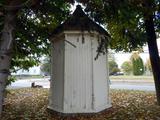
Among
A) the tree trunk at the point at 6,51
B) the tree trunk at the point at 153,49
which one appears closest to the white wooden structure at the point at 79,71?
the tree trunk at the point at 153,49

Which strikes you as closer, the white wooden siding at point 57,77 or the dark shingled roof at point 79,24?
the dark shingled roof at point 79,24

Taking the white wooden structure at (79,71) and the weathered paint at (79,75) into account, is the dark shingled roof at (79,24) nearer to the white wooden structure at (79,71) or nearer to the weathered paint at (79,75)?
the white wooden structure at (79,71)

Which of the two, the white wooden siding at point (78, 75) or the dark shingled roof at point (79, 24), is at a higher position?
the dark shingled roof at point (79, 24)

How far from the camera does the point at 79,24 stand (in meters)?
11.2

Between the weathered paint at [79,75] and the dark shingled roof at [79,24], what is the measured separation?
18 centimetres

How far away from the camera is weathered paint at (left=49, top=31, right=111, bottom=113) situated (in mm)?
11028

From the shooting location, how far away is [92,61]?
1118 cm

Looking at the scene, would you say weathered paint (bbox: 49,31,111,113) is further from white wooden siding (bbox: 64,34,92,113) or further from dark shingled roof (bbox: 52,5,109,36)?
dark shingled roof (bbox: 52,5,109,36)

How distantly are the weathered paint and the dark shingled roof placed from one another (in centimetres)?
18

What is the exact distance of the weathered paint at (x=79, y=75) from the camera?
1103 cm

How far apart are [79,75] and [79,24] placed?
6.05 feet

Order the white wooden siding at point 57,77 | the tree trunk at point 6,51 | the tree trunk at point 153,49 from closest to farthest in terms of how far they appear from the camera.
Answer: the tree trunk at point 6,51 → the white wooden siding at point 57,77 → the tree trunk at point 153,49

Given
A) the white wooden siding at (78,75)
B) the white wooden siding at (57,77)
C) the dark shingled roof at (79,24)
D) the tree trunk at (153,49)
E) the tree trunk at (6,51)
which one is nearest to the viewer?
the tree trunk at (6,51)

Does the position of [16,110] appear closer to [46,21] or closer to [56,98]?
[56,98]
